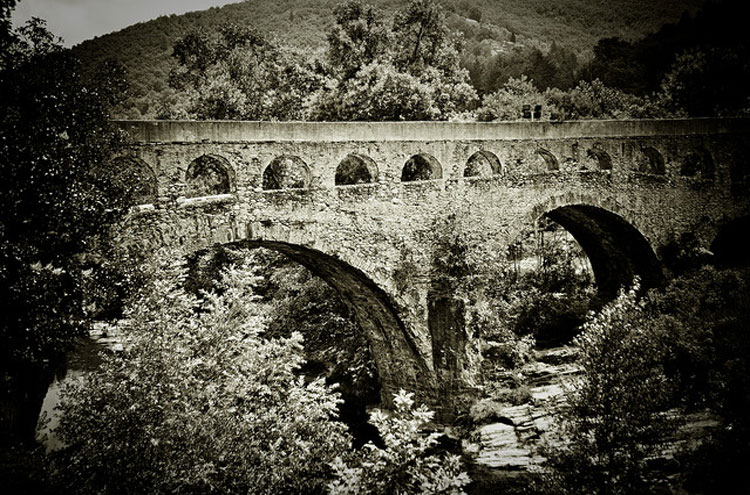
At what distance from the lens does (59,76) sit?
7.26 metres

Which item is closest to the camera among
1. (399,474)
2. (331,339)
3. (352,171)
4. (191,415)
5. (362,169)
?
(191,415)

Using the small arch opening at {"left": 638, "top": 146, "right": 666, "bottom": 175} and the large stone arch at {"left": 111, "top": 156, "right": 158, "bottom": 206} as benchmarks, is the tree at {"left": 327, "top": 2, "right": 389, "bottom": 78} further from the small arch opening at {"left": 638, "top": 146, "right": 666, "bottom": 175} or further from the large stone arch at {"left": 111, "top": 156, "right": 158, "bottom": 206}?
the large stone arch at {"left": 111, "top": 156, "right": 158, "bottom": 206}

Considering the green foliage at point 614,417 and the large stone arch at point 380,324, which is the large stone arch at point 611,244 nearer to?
the large stone arch at point 380,324

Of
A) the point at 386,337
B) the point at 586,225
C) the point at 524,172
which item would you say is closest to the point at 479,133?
the point at 524,172

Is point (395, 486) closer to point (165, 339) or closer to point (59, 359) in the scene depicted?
point (165, 339)

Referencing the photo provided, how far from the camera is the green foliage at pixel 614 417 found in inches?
345

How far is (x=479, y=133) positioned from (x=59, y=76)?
1010cm

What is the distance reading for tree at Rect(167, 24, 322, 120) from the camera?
2056 cm

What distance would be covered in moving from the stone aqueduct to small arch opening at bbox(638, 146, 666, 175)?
0.06m

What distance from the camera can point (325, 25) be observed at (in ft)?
107

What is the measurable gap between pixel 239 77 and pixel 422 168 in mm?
9893

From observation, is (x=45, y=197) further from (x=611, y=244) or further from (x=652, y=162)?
(x=652, y=162)

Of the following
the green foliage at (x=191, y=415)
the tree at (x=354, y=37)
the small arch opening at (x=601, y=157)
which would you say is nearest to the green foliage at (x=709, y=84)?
the small arch opening at (x=601, y=157)

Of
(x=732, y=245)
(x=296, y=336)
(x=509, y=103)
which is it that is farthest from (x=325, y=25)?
(x=296, y=336)
